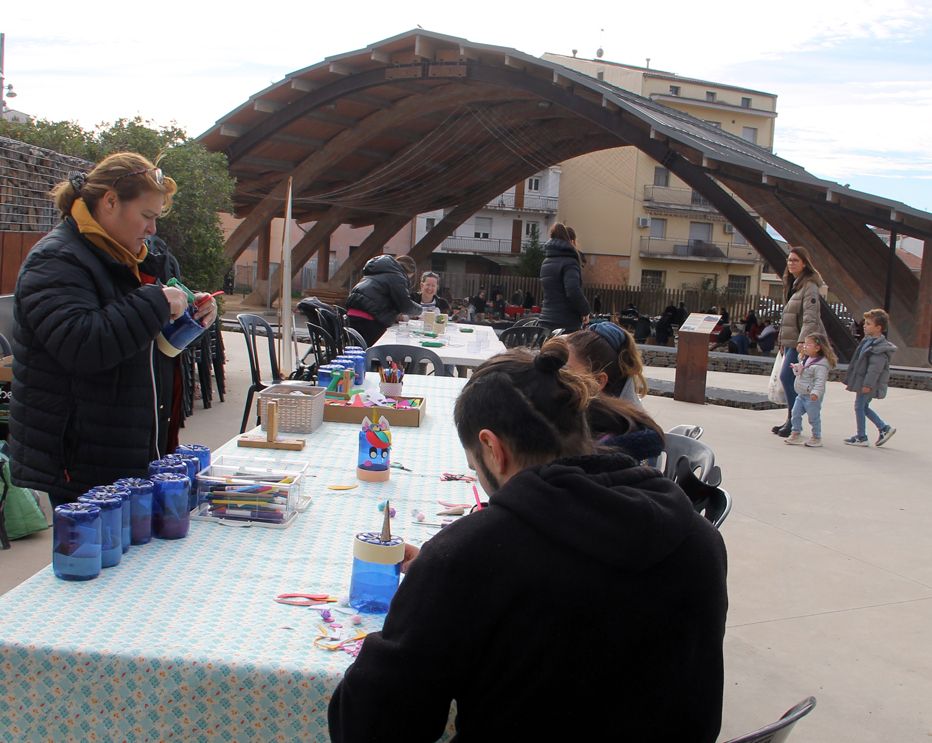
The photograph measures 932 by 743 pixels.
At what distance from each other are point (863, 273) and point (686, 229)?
33.9m

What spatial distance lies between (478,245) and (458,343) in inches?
1853

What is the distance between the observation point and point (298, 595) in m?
2.06

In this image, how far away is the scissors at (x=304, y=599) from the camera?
6.61 feet

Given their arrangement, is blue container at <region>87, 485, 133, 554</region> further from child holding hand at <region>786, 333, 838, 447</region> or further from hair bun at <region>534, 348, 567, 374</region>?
child holding hand at <region>786, 333, 838, 447</region>

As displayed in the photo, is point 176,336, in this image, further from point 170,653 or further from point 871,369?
point 871,369

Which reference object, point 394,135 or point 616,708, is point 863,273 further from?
point 616,708

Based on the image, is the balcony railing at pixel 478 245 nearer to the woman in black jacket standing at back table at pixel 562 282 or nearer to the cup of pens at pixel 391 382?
the woman in black jacket standing at back table at pixel 562 282

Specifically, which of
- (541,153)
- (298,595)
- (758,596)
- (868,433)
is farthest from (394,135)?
(298,595)

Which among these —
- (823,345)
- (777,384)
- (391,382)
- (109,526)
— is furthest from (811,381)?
(109,526)

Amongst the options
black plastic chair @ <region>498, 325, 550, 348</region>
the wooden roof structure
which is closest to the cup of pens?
black plastic chair @ <region>498, 325, 550, 348</region>

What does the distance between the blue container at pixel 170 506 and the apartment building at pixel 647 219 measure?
50.0 metres

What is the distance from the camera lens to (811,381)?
859 cm

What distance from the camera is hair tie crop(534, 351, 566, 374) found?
1.68 m

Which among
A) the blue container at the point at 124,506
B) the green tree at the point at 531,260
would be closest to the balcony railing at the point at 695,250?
the green tree at the point at 531,260
